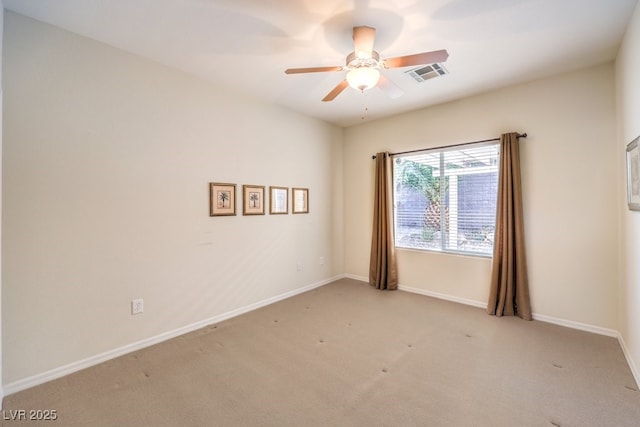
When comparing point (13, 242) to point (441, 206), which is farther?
point (441, 206)

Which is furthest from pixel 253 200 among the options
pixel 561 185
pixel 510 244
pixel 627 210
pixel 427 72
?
pixel 627 210

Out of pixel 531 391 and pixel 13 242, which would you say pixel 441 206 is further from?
pixel 13 242

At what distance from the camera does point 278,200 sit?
3.80m

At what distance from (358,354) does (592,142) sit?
3.00 metres

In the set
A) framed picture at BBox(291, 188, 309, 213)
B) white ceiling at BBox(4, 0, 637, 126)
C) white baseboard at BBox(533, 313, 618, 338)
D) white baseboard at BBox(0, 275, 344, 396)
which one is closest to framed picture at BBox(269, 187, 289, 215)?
framed picture at BBox(291, 188, 309, 213)

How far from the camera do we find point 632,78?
207 centimetres

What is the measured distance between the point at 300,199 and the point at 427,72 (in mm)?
2217

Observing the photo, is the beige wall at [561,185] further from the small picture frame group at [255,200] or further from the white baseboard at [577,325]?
the small picture frame group at [255,200]

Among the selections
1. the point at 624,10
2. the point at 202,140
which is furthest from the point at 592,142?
the point at 202,140

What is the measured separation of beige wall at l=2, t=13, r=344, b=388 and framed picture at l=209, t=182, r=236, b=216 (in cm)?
9

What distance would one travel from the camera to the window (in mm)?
3453

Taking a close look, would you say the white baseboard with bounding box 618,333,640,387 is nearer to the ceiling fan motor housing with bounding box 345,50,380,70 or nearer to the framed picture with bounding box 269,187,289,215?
the ceiling fan motor housing with bounding box 345,50,380,70

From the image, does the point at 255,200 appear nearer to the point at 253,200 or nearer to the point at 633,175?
the point at 253,200

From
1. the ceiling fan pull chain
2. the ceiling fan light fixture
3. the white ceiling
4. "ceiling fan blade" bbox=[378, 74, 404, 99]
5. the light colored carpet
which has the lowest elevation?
the light colored carpet
